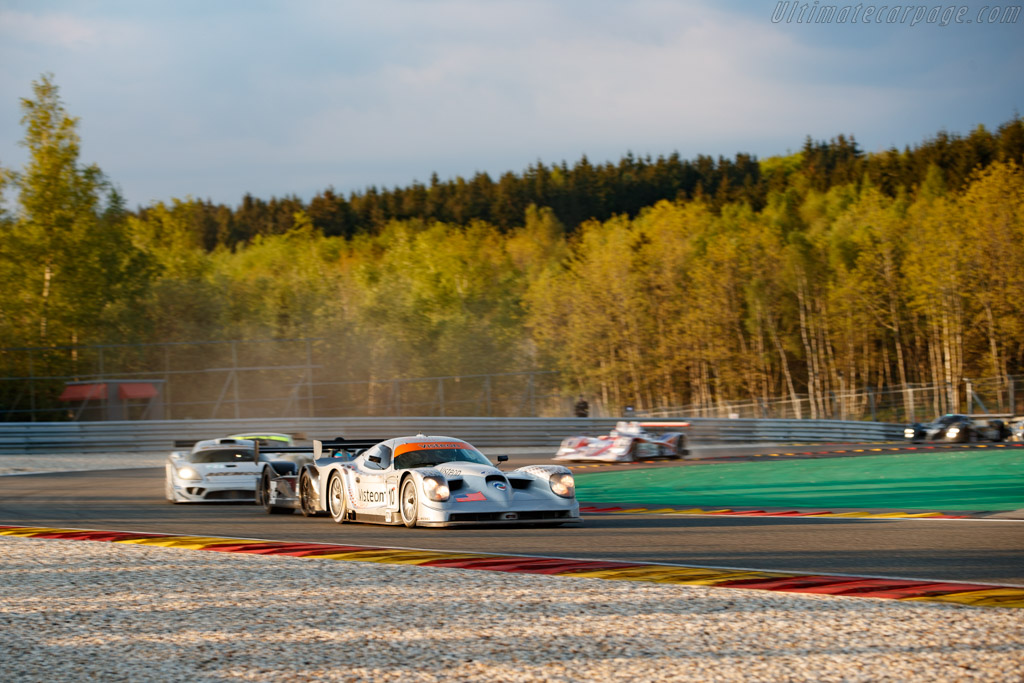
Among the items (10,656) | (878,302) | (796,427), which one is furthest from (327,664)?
(878,302)

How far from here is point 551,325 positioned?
237 ft

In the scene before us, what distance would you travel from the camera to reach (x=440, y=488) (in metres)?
12.2

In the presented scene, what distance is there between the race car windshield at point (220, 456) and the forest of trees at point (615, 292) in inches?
988

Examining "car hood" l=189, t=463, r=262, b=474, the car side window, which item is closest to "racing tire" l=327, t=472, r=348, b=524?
the car side window

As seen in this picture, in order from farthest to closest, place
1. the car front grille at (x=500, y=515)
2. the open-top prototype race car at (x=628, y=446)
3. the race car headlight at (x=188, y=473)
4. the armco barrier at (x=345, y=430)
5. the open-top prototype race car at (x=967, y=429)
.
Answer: the open-top prototype race car at (x=967, y=429) → the armco barrier at (x=345, y=430) → the open-top prototype race car at (x=628, y=446) → the race car headlight at (x=188, y=473) → the car front grille at (x=500, y=515)

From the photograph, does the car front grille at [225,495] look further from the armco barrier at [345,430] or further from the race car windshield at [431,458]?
the armco barrier at [345,430]

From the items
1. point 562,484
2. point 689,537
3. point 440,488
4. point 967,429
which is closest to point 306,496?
point 440,488

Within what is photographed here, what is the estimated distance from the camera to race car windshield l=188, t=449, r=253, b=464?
1742cm

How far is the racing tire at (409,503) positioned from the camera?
12.5 m

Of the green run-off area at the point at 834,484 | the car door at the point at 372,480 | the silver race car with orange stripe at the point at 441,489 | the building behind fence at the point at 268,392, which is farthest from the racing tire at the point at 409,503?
the building behind fence at the point at 268,392

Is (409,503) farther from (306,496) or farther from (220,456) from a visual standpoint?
(220,456)

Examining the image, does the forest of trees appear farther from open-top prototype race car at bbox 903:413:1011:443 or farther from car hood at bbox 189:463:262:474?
car hood at bbox 189:463:262:474

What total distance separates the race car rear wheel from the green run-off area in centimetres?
470

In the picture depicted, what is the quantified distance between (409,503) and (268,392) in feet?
145
